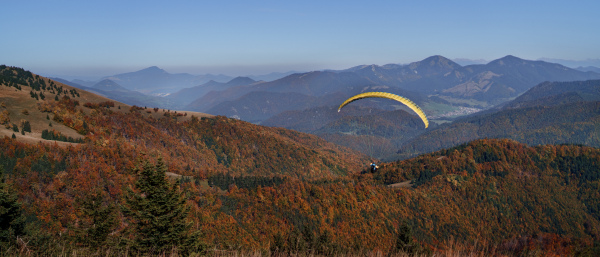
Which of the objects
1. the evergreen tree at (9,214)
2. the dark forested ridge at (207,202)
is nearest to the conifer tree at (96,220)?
the dark forested ridge at (207,202)

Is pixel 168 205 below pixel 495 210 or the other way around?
the other way around

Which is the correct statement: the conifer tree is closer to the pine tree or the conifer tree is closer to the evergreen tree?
the evergreen tree

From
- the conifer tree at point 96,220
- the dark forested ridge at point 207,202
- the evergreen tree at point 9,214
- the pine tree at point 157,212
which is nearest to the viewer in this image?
the evergreen tree at point 9,214

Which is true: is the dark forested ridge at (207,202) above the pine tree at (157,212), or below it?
below

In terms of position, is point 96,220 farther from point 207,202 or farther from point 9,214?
point 207,202

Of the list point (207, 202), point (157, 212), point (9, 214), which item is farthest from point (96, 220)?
point (207, 202)

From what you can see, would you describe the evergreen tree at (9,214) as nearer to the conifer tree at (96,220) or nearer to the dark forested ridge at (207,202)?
the dark forested ridge at (207,202)

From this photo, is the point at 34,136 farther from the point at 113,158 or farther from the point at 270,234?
the point at 270,234

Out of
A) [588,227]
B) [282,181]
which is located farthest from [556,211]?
[282,181]

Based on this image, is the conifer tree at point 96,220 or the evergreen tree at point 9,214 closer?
the evergreen tree at point 9,214
